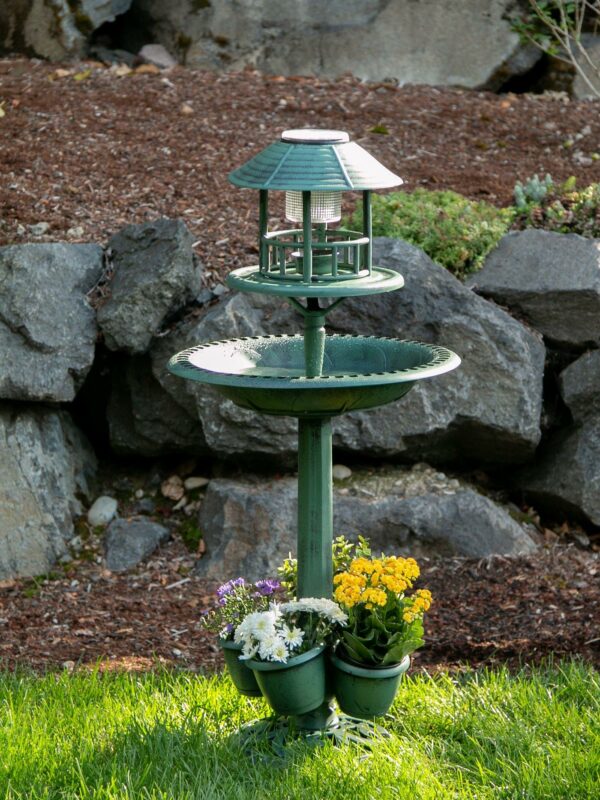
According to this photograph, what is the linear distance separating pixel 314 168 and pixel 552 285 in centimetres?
314

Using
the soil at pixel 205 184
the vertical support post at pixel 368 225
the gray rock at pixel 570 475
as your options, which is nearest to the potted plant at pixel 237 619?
the soil at pixel 205 184

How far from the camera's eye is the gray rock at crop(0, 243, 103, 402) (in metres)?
6.12

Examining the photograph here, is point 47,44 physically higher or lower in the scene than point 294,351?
higher

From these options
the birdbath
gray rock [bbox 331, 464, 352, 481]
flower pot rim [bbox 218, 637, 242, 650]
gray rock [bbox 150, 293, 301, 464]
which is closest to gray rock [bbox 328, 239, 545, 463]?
gray rock [bbox 331, 464, 352, 481]

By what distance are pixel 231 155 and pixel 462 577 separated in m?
3.44

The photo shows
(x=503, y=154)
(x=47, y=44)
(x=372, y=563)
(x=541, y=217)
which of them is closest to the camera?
(x=372, y=563)

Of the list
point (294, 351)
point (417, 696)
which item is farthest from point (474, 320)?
point (417, 696)

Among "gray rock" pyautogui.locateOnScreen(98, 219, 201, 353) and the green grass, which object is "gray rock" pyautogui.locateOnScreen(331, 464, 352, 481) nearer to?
"gray rock" pyautogui.locateOnScreen(98, 219, 201, 353)

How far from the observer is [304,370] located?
4426mm

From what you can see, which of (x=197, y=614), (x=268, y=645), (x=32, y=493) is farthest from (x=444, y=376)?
(x=268, y=645)

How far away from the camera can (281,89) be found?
9.17 meters

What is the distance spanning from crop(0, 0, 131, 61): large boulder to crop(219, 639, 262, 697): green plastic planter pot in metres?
7.08

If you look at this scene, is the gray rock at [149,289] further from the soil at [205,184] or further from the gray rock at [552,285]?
the gray rock at [552,285]

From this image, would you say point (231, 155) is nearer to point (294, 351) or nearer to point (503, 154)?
point (503, 154)
